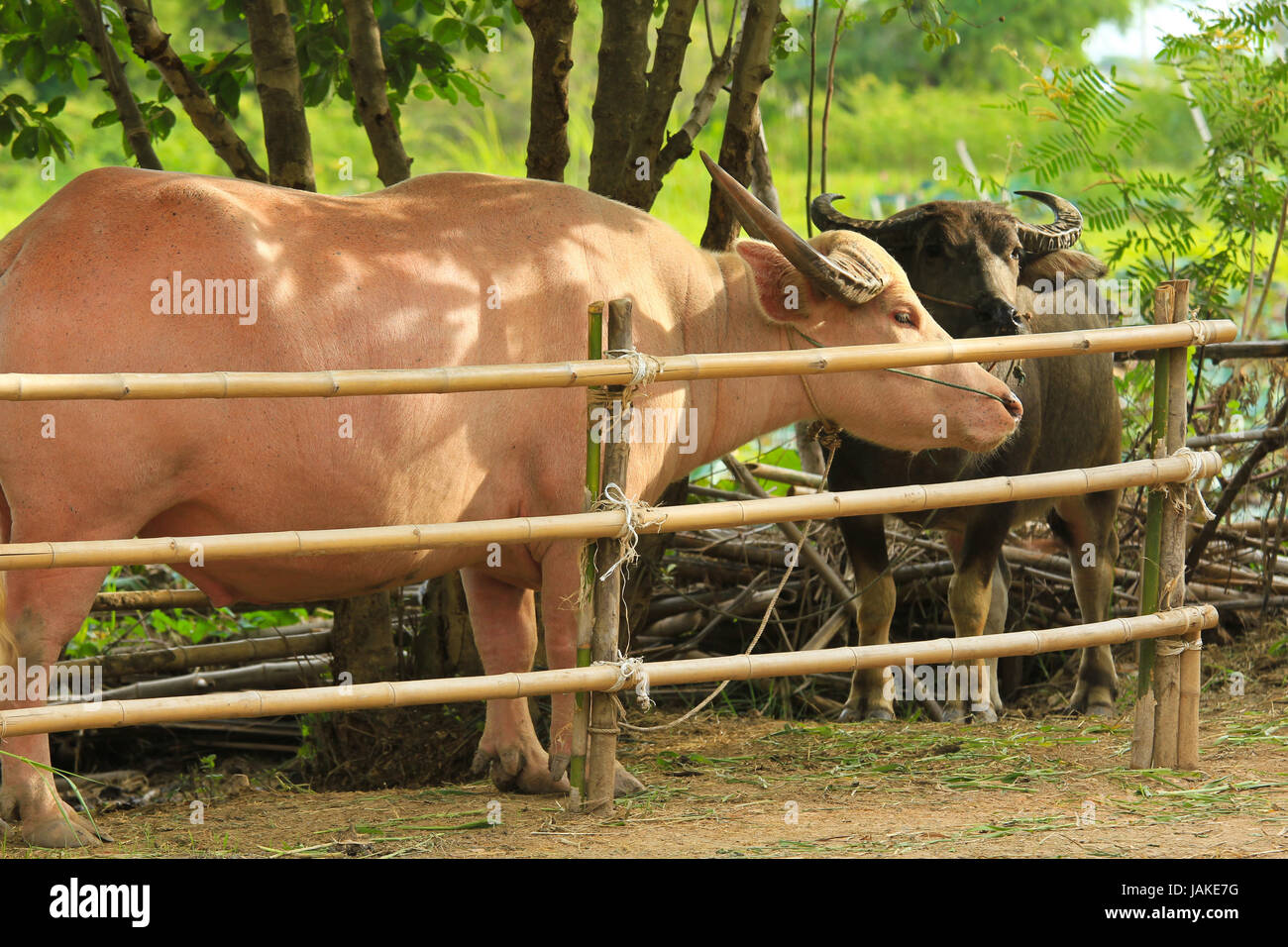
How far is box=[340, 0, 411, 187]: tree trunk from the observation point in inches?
215

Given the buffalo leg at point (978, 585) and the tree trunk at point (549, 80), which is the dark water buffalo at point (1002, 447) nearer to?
the buffalo leg at point (978, 585)

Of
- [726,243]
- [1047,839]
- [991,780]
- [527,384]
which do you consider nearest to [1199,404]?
[726,243]

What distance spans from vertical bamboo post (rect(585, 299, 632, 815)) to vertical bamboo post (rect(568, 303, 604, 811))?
0.11ft

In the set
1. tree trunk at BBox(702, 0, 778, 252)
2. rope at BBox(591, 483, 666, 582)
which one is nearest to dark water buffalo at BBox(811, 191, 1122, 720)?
tree trunk at BBox(702, 0, 778, 252)

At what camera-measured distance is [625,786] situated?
4289mm

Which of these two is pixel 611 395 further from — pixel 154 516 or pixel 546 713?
pixel 546 713

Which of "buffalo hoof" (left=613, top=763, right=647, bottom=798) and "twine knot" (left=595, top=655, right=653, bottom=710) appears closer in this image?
"twine knot" (left=595, top=655, right=653, bottom=710)

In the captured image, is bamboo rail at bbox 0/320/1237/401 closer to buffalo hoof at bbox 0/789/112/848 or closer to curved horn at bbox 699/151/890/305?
curved horn at bbox 699/151/890/305

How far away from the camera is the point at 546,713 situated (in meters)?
5.73

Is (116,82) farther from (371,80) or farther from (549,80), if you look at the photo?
(549,80)

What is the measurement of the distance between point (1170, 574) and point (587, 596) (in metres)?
1.88

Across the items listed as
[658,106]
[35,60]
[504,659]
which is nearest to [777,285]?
[658,106]

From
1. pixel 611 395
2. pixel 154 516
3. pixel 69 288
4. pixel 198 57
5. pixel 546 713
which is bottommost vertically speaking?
pixel 546 713

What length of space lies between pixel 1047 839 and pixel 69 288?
3057mm
